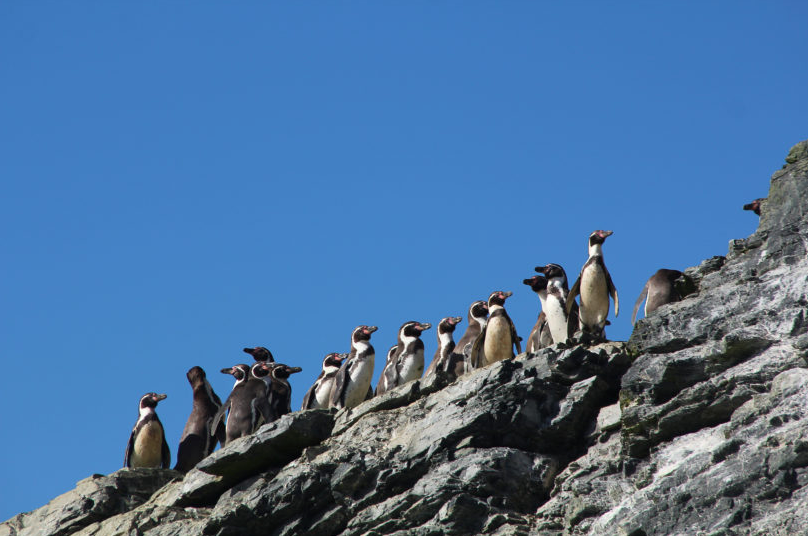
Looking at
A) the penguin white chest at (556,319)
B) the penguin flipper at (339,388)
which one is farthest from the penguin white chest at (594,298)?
the penguin flipper at (339,388)

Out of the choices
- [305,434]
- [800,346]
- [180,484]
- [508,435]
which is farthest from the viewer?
[180,484]

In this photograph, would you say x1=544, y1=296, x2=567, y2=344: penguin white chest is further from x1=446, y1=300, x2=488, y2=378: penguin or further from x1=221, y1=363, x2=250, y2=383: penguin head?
x1=221, y1=363, x2=250, y2=383: penguin head

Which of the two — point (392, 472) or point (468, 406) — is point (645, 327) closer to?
point (468, 406)

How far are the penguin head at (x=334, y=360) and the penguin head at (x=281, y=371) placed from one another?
89cm

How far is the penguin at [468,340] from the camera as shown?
59.7ft

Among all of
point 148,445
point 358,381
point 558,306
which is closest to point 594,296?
point 558,306

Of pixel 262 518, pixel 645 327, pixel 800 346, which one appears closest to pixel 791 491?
pixel 800 346

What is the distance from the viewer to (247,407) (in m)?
18.5

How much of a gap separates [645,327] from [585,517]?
2742 mm

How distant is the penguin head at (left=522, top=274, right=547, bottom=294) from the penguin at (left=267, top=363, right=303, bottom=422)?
4644mm

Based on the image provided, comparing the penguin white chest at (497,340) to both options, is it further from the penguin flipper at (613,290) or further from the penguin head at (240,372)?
the penguin head at (240,372)

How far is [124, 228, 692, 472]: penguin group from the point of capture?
17219mm

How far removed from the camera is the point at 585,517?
11531mm

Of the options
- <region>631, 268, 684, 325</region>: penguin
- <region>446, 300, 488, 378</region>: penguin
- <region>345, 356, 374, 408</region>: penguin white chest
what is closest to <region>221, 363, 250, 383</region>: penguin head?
<region>345, 356, 374, 408</region>: penguin white chest
